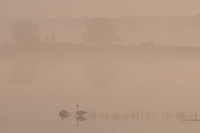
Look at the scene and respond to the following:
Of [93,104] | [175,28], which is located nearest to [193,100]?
[93,104]

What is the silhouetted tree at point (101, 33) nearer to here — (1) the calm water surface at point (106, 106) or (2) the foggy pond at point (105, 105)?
(2) the foggy pond at point (105, 105)

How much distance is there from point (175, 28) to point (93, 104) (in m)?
125

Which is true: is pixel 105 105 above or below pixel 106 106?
above

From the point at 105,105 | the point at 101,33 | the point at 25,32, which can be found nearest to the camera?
the point at 105,105

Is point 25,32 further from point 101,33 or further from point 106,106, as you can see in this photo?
point 106,106

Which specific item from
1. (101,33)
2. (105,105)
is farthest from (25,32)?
(105,105)

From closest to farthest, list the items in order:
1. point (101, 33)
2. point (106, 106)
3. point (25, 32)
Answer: point (106, 106)
point (101, 33)
point (25, 32)

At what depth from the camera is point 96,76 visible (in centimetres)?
5141

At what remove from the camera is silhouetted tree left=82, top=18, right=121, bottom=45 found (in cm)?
10269

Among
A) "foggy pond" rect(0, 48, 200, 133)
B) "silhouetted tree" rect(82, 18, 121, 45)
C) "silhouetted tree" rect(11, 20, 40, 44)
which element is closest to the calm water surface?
"foggy pond" rect(0, 48, 200, 133)

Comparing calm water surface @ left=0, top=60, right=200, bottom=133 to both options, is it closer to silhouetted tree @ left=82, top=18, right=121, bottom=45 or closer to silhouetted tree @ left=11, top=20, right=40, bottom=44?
silhouetted tree @ left=82, top=18, right=121, bottom=45

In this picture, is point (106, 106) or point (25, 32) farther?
point (25, 32)

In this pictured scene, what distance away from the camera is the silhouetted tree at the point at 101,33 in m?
103

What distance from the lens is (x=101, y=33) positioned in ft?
340
